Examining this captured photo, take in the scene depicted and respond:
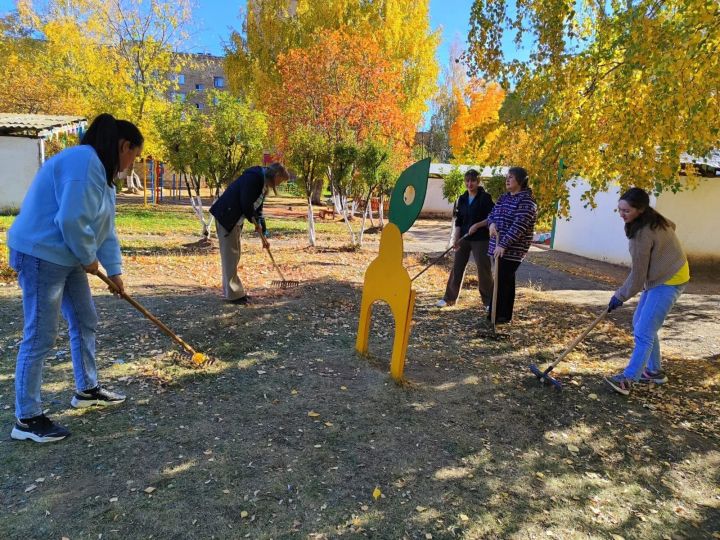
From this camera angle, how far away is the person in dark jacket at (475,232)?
19.4 ft

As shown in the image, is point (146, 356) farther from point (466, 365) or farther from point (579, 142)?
point (579, 142)

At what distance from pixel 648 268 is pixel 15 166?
55.6ft

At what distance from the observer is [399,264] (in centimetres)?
381

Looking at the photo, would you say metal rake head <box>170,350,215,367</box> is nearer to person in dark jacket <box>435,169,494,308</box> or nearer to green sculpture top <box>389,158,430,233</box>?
green sculpture top <box>389,158,430,233</box>

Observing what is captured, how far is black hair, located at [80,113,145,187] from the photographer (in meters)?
2.57

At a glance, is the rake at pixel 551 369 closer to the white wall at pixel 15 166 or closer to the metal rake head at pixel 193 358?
the metal rake head at pixel 193 358

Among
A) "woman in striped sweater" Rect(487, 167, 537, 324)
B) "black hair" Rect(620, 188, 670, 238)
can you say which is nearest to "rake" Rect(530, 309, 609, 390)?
"black hair" Rect(620, 188, 670, 238)

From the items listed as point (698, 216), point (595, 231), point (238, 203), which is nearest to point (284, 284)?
point (238, 203)

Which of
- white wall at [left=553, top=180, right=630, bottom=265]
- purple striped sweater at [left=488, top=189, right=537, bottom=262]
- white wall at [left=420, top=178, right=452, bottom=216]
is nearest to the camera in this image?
purple striped sweater at [left=488, top=189, right=537, bottom=262]

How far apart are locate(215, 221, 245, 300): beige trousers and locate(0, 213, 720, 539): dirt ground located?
0.23m

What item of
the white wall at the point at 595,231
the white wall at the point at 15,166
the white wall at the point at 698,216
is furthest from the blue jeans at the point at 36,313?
the white wall at the point at 15,166

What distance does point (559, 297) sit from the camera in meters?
7.73

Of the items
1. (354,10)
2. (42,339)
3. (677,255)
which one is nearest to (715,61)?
(677,255)

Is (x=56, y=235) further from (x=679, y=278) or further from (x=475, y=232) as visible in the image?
(x=475, y=232)
